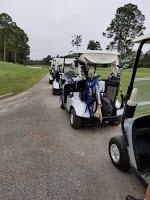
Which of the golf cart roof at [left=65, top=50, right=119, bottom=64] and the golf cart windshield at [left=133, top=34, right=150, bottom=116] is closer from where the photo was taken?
the golf cart windshield at [left=133, top=34, right=150, bottom=116]

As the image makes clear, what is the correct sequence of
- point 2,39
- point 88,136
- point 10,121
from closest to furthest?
point 88,136
point 10,121
point 2,39

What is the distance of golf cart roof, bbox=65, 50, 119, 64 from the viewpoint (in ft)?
25.0

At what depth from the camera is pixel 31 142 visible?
18.9 ft

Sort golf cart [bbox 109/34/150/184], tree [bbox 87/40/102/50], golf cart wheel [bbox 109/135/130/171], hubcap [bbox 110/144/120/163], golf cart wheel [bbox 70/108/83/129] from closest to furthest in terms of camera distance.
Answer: golf cart [bbox 109/34/150/184]
golf cart wheel [bbox 109/135/130/171]
hubcap [bbox 110/144/120/163]
golf cart wheel [bbox 70/108/83/129]
tree [bbox 87/40/102/50]

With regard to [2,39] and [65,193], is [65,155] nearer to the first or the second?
[65,193]

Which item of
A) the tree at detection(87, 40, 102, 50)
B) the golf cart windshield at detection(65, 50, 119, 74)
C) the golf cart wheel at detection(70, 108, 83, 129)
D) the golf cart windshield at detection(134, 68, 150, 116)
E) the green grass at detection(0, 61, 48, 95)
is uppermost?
the tree at detection(87, 40, 102, 50)

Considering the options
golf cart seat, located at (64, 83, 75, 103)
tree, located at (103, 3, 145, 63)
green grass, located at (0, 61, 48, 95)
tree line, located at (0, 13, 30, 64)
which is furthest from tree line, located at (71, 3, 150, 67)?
golf cart seat, located at (64, 83, 75, 103)

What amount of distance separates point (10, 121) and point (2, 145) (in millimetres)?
2019

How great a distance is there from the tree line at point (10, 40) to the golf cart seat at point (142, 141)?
194ft

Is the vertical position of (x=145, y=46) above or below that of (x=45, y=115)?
above

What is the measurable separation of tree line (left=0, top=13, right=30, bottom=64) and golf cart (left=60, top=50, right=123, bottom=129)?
5535cm

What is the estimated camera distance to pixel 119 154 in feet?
14.3

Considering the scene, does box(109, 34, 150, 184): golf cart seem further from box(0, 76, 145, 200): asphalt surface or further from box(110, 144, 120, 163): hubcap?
box(0, 76, 145, 200): asphalt surface

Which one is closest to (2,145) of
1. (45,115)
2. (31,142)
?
(31,142)
